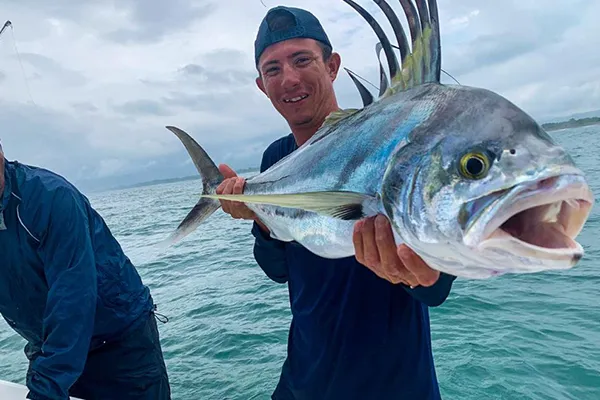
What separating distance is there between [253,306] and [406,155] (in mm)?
5896

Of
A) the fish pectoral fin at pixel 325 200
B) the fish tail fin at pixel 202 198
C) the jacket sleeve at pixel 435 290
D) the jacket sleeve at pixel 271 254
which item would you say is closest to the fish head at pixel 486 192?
the fish pectoral fin at pixel 325 200

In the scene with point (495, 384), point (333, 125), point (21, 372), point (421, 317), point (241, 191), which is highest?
point (333, 125)

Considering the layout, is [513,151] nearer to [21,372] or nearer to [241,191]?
[241,191]

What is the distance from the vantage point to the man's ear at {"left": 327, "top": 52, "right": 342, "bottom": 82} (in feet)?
7.72

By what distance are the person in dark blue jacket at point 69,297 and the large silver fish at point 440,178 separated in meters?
1.36

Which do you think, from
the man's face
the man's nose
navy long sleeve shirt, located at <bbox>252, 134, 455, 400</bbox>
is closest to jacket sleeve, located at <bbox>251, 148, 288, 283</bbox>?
navy long sleeve shirt, located at <bbox>252, 134, 455, 400</bbox>

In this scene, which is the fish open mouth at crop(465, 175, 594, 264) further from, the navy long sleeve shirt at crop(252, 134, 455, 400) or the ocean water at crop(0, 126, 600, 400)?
the ocean water at crop(0, 126, 600, 400)

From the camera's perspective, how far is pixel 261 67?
2.29 m

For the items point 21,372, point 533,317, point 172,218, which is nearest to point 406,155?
point 533,317

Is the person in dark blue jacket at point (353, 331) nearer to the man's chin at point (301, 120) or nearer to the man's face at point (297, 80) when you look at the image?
the man's face at point (297, 80)

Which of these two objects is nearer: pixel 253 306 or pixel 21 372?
pixel 21 372

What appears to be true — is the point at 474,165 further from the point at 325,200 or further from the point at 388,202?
the point at 325,200

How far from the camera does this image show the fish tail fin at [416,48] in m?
1.43

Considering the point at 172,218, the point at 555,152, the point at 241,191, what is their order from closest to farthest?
the point at 555,152
the point at 241,191
the point at 172,218
